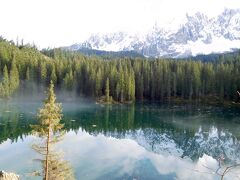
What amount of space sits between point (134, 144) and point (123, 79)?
9435 cm

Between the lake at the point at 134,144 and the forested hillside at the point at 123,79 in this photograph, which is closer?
the lake at the point at 134,144

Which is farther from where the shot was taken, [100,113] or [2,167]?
[100,113]

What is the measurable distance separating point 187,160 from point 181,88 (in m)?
124

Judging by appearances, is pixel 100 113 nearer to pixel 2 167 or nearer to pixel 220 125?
pixel 220 125

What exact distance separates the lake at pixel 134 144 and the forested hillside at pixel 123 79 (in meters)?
44.6

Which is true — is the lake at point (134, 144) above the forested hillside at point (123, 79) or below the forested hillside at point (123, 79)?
below

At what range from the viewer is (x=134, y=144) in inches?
3263

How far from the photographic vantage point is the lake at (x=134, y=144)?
2346 inches

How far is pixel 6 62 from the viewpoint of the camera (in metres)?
189

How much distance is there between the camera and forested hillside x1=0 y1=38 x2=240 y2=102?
17750cm

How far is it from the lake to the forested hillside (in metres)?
44.6

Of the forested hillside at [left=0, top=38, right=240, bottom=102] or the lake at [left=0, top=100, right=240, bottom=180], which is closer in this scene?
the lake at [left=0, top=100, right=240, bottom=180]

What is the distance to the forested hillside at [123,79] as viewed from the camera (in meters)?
178

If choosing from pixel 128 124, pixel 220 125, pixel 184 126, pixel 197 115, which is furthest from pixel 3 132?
pixel 197 115
